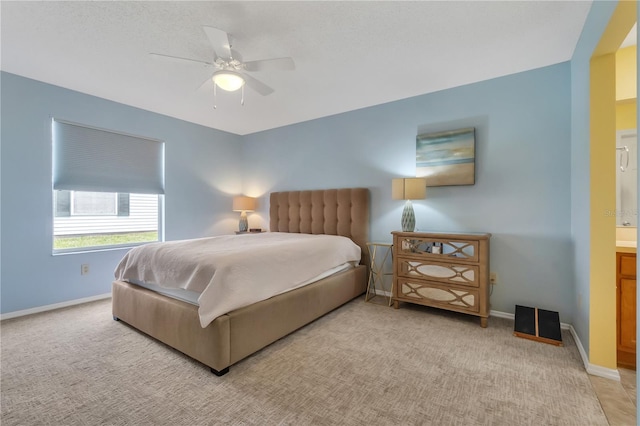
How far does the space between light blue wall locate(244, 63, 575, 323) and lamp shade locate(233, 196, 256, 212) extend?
2152mm

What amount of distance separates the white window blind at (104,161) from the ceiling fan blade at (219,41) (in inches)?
95.7

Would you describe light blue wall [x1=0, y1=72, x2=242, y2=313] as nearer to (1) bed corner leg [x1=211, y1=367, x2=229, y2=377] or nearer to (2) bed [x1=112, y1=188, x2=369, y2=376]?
(2) bed [x1=112, y1=188, x2=369, y2=376]

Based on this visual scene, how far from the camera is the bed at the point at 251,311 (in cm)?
191

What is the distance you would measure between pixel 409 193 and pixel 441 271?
899 mm

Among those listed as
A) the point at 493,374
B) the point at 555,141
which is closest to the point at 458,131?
the point at 555,141

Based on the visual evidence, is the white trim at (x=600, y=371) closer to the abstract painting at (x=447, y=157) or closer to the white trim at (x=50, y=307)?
the abstract painting at (x=447, y=157)

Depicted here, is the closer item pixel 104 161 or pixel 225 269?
pixel 225 269

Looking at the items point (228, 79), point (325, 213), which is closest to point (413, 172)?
point (325, 213)

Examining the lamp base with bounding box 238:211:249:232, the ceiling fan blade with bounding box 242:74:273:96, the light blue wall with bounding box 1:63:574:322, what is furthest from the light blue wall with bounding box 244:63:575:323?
the lamp base with bounding box 238:211:249:232

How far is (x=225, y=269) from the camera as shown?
1.95 meters

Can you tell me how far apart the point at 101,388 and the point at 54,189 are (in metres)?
2.66

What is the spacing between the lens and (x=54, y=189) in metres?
3.18

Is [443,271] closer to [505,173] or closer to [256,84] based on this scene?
[505,173]

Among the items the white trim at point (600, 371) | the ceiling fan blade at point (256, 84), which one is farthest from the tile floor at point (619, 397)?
the ceiling fan blade at point (256, 84)
